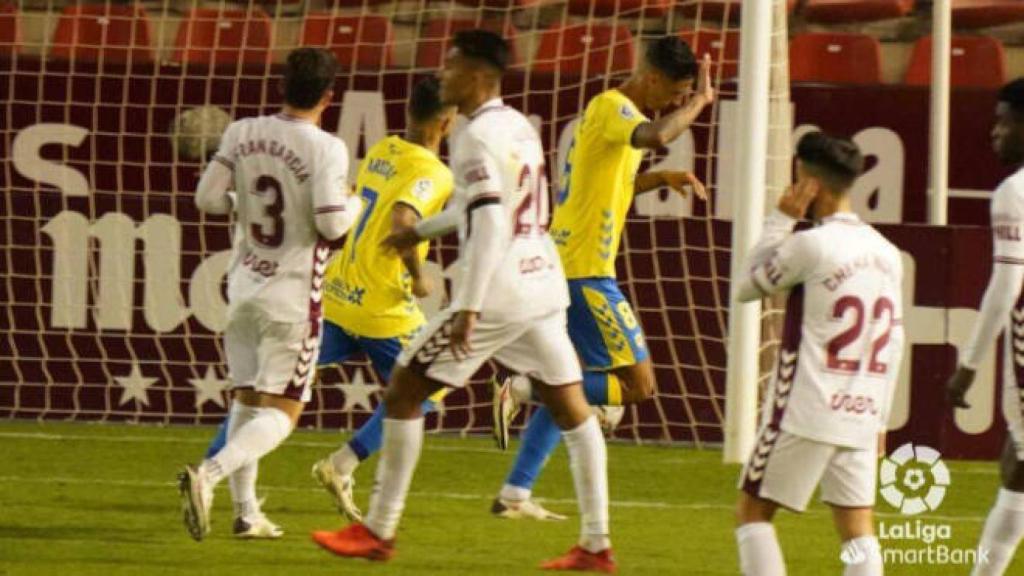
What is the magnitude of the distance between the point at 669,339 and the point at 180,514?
3.89 metres

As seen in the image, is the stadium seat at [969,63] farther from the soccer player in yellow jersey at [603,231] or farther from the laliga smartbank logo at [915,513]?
the soccer player in yellow jersey at [603,231]

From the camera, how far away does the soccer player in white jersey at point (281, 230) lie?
769cm

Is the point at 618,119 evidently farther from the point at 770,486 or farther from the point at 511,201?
the point at 770,486

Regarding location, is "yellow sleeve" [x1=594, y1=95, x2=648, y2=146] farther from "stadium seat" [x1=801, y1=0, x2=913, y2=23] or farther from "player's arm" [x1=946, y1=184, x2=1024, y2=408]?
"stadium seat" [x1=801, y1=0, x2=913, y2=23]

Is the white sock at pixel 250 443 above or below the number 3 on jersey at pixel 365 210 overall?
below

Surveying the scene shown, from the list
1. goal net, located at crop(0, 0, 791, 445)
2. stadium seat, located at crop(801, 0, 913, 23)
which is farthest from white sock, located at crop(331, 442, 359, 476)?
stadium seat, located at crop(801, 0, 913, 23)

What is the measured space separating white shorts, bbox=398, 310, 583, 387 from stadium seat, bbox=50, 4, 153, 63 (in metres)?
6.01

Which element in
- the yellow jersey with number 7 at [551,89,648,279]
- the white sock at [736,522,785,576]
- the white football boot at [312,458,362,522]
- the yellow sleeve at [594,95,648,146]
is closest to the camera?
the white sock at [736,522,785,576]

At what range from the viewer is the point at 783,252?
6.07 meters

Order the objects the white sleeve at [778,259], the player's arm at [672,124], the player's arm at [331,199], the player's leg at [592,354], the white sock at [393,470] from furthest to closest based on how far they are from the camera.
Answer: the player's leg at [592,354]
the player's arm at [672,124]
the player's arm at [331,199]
the white sock at [393,470]
the white sleeve at [778,259]

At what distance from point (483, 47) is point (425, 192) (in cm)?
148

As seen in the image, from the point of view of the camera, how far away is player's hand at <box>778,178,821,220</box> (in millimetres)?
6141

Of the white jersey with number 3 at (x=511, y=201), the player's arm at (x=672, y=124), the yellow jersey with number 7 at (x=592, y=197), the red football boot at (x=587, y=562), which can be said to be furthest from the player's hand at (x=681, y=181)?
the red football boot at (x=587, y=562)

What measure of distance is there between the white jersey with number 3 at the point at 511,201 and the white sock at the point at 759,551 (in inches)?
54.1
